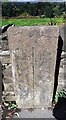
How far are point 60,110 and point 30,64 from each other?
0.93 m

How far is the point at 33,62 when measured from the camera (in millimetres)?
4465

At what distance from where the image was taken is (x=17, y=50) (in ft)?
14.4

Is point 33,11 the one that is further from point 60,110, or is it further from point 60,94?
point 60,110

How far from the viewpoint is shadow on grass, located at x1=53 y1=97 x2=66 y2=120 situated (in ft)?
14.9

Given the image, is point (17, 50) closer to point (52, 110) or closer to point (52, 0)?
point (52, 110)

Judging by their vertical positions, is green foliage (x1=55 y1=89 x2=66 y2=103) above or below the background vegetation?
above

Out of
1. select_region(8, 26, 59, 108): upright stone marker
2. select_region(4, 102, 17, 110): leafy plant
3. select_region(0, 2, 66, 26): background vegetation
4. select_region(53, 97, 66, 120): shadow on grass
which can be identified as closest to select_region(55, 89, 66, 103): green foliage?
select_region(53, 97, 66, 120): shadow on grass

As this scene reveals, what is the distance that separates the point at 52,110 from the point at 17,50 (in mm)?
1169

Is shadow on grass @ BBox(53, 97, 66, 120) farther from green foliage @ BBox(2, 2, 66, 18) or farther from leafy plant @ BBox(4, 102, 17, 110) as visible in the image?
green foliage @ BBox(2, 2, 66, 18)

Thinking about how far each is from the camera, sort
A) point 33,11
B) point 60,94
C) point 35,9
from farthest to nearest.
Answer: point 33,11
point 35,9
point 60,94

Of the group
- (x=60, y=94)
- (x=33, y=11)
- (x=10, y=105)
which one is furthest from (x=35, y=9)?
(x=10, y=105)

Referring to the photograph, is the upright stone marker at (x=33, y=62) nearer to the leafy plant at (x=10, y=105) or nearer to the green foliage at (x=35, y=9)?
the leafy plant at (x=10, y=105)

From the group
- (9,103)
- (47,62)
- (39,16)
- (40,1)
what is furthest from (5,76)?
(40,1)

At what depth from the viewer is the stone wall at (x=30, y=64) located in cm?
427
